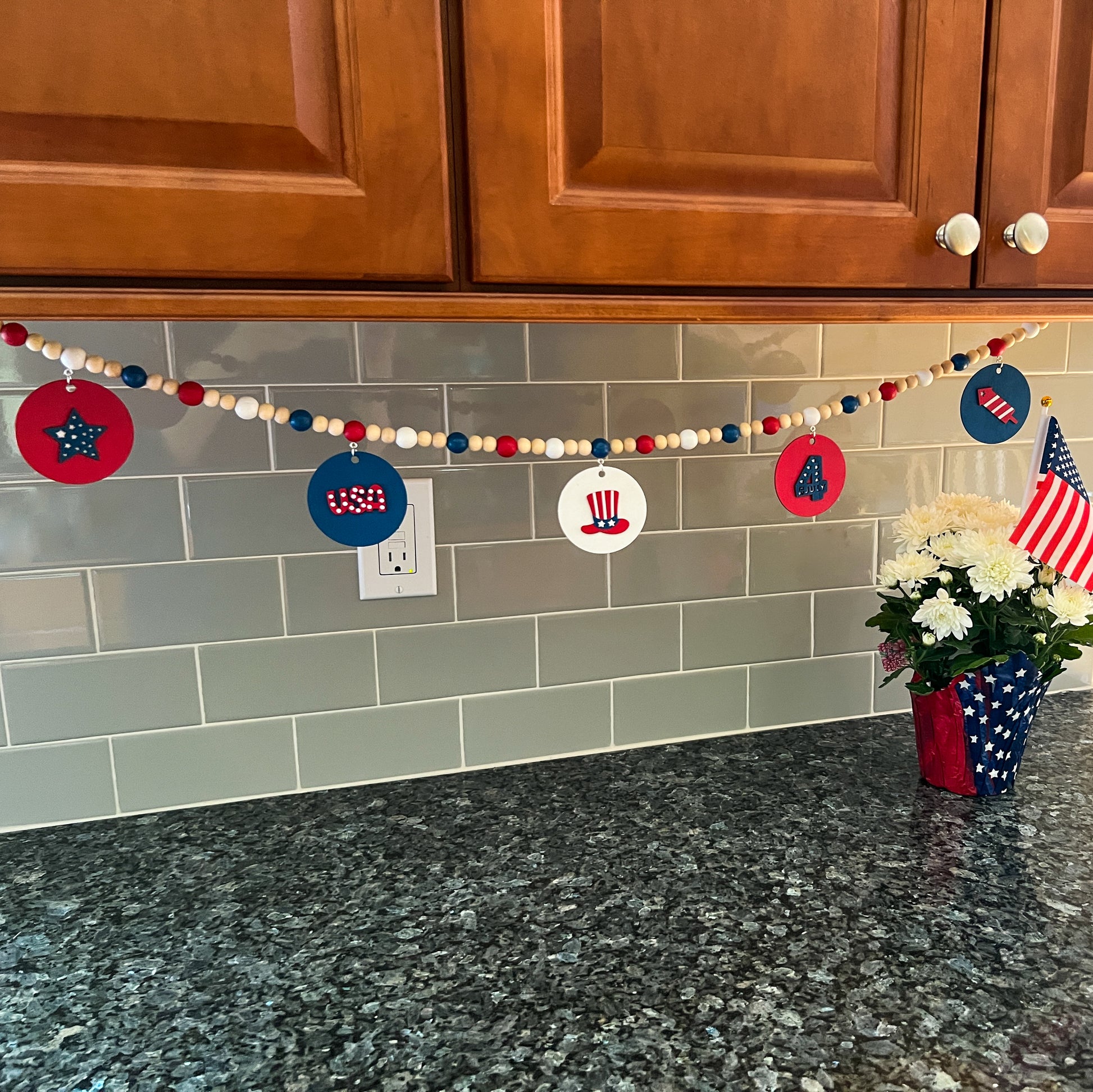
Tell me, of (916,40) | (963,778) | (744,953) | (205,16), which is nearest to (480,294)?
(205,16)

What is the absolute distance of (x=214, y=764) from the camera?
1.00m

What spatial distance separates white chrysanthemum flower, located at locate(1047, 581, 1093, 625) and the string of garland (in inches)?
10.7

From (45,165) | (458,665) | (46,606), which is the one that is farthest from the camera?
(458,665)

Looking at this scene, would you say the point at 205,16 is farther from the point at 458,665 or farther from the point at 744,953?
the point at 744,953

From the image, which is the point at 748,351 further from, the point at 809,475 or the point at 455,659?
the point at 455,659

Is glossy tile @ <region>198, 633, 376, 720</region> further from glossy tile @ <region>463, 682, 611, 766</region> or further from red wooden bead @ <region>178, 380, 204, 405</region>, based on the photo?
red wooden bead @ <region>178, 380, 204, 405</region>

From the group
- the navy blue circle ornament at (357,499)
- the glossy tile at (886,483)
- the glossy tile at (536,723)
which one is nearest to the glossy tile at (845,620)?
the glossy tile at (886,483)

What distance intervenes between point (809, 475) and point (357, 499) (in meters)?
0.51

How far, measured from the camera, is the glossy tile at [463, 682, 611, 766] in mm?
1080

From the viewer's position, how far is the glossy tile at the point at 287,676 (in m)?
0.99

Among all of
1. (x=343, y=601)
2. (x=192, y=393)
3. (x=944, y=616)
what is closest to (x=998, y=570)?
(x=944, y=616)

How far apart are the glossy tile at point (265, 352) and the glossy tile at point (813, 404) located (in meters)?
0.52

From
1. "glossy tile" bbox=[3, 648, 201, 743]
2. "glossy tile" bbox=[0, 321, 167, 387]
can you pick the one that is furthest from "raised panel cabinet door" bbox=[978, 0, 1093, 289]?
"glossy tile" bbox=[3, 648, 201, 743]

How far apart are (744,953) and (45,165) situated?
793mm
